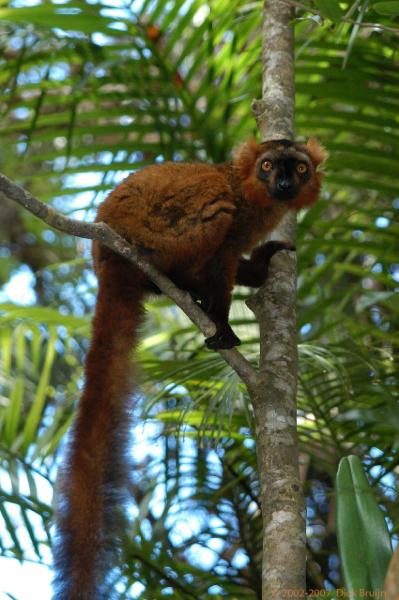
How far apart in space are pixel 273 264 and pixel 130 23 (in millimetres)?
1868

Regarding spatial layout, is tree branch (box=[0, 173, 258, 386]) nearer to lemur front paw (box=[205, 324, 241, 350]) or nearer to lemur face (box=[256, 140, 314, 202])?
lemur front paw (box=[205, 324, 241, 350])

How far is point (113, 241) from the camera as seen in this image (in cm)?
339

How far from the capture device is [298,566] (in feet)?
8.69

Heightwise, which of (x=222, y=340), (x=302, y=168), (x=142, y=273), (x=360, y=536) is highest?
(x=302, y=168)

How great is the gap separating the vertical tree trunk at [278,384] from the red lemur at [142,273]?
0.24 m

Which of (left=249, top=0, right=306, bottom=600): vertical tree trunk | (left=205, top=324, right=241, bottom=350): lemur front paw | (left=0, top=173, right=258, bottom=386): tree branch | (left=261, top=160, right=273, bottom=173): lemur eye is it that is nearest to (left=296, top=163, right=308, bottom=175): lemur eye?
(left=261, top=160, right=273, bottom=173): lemur eye

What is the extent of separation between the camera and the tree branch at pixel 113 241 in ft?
9.53

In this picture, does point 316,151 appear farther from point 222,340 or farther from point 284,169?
point 222,340

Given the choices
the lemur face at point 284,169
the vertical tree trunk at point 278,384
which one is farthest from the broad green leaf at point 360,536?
the lemur face at point 284,169

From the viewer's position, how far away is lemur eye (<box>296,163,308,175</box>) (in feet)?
15.1

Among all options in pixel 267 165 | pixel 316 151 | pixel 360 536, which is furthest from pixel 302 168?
pixel 360 536

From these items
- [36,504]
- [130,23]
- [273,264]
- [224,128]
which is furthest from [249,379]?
[130,23]

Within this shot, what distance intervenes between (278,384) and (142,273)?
1111 millimetres

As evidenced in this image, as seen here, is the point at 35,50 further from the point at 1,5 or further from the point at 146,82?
the point at 146,82
